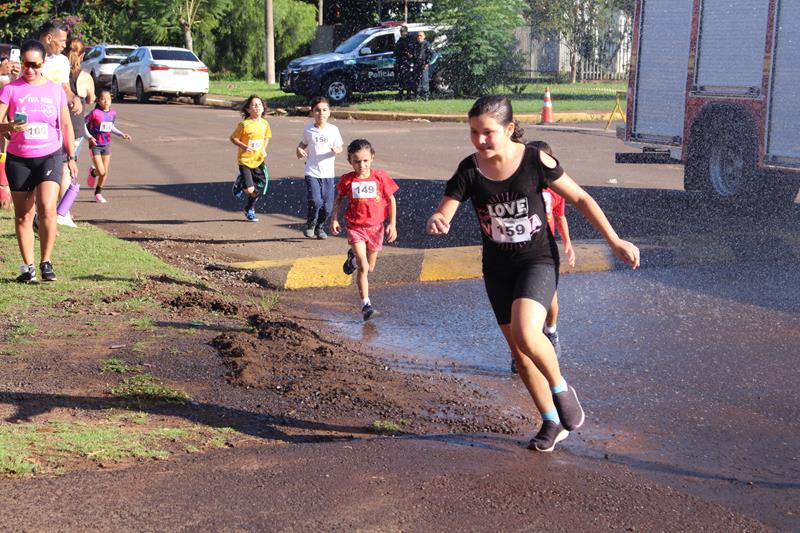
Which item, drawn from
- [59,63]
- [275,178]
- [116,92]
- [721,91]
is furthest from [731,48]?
[116,92]

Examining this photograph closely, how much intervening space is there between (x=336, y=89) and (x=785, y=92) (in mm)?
19530

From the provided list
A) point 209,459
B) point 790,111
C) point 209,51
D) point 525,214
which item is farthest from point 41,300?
point 209,51

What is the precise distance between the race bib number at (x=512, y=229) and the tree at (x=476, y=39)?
86.7 ft

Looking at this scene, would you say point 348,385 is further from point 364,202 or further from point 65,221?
point 65,221

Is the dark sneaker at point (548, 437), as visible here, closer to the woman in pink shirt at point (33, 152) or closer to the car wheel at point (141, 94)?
the woman in pink shirt at point (33, 152)

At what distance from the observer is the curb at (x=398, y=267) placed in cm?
951

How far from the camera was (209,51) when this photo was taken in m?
47.6

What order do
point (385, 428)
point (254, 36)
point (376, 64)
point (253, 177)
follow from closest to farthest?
1. point (385, 428)
2. point (253, 177)
3. point (376, 64)
4. point (254, 36)

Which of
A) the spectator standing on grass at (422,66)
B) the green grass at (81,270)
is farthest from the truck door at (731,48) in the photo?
the spectator standing on grass at (422,66)

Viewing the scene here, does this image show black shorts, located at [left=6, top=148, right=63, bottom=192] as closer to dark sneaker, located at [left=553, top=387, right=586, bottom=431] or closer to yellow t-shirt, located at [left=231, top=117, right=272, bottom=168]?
yellow t-shirt, located at [left=231, top=117, right=272, bottom=168]

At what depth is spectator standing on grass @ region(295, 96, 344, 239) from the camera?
1127 cm

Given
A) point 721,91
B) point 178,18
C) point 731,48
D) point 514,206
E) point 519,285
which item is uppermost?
point 178,18

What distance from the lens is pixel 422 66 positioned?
3138cm

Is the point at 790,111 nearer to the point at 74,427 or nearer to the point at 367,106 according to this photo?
the point at 74,427
